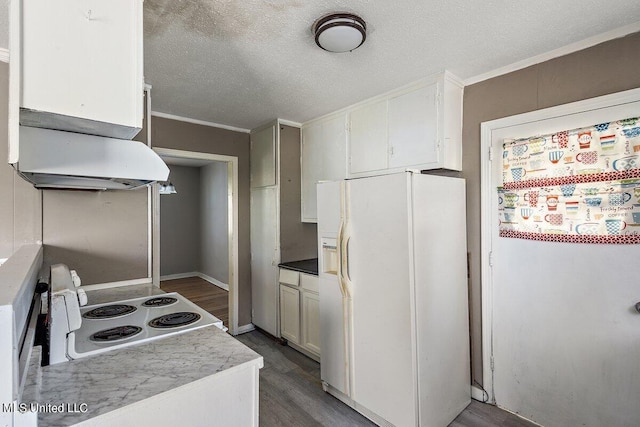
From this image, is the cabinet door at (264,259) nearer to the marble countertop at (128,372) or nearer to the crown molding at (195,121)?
the crown molding at (195,121)

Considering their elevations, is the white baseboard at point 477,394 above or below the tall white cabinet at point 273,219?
below

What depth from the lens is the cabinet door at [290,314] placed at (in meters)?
3.09

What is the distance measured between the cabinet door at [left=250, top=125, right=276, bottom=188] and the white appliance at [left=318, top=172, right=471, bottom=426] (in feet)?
3.90

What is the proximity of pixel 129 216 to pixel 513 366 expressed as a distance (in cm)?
289

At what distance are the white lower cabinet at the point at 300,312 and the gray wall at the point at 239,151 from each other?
2.01 ft

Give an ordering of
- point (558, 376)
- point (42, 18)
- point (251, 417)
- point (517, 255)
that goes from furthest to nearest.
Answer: point (517, 255)
point (558, 376)
point (251, 417)
point (42, 18)

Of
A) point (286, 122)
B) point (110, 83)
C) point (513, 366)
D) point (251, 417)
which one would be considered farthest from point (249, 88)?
point (513, 366)

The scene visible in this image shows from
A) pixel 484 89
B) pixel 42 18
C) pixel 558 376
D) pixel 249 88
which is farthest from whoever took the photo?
pixel 249 88

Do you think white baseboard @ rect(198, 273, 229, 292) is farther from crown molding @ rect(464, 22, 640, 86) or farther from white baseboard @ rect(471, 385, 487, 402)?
crown molding @ rect(464, 22, 640, 86)

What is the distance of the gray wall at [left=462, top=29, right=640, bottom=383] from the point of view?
174cm

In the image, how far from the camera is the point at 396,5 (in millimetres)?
1483

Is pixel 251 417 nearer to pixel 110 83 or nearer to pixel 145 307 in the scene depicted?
pixel 145 307

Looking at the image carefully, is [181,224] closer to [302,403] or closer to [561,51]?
[302,403]

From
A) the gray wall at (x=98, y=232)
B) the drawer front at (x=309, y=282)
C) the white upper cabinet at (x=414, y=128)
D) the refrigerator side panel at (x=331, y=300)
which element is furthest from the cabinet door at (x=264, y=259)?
the gray wall at (x=98, y=232)
